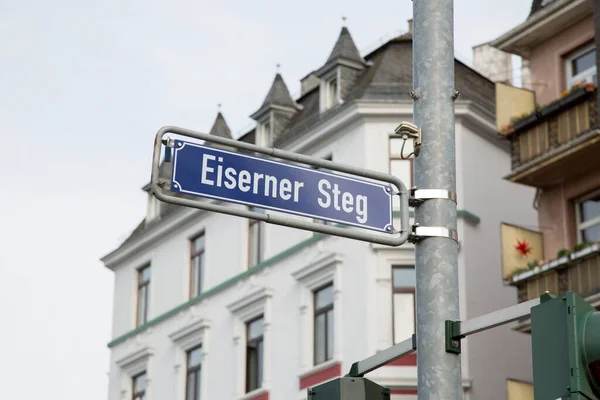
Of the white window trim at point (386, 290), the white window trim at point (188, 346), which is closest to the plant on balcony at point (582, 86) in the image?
the white window trim at point (386, 290)

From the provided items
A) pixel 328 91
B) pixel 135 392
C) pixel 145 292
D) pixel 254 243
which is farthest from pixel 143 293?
pixel 328 91

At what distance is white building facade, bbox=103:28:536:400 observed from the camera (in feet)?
96.7

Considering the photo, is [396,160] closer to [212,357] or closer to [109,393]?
[212,357]

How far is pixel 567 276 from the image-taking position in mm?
23344

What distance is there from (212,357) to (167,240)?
4.31 m

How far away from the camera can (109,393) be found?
39406 millimetres

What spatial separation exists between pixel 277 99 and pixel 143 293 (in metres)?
7.65

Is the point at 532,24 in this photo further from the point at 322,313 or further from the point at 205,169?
the point at 205,169

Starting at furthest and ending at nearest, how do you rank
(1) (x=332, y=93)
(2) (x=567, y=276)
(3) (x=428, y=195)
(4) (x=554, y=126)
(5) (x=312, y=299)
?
(1) (x=332, y=93)
(5) (x=312, y=299)
(4) (x=554, y=126)
(2) (x=567, y=276)
(3) (x=428, y=195)

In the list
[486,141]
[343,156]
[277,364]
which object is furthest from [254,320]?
[486,141]

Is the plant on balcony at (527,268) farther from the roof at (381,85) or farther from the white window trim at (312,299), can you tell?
the roof at (381,85)

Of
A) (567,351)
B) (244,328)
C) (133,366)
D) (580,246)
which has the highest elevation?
(133,366)

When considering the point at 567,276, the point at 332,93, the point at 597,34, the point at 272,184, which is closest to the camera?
the point at 272,184

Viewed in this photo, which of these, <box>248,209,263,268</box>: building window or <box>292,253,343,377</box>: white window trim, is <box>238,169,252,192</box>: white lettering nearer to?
<box>292,253,343,377</box>: white window trim
